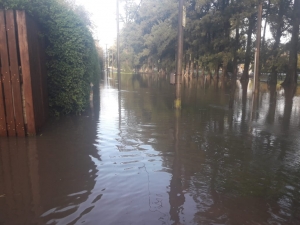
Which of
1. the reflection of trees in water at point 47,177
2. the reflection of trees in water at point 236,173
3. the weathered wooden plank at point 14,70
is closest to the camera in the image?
the reflection of trees in water at point 47,177

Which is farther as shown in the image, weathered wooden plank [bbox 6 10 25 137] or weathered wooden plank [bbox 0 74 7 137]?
weathered wooden plank [bbox 0 74 7 137]

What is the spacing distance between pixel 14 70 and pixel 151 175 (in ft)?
13.9

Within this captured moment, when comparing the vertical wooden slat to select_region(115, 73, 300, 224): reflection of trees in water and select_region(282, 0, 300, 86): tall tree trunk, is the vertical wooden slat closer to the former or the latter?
select_region(115, 73, 300, 224): reflection of trees in water

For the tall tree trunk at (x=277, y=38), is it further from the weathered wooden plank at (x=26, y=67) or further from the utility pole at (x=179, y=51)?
the weathered wooden plank at (x=26, y=67)

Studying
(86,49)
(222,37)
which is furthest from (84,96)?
(222,37)

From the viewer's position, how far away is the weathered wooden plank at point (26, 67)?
6.57 m

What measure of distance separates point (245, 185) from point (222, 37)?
37595mm

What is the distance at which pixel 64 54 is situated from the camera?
910 centimetres

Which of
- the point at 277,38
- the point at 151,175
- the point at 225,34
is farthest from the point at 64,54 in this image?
the point at 225,34

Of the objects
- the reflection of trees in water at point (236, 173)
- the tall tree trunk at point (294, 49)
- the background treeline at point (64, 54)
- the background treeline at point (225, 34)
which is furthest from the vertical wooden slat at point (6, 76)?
the tall tree trunk at point (294, 49)

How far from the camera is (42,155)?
5.91 meters

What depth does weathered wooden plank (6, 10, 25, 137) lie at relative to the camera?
21.5ft

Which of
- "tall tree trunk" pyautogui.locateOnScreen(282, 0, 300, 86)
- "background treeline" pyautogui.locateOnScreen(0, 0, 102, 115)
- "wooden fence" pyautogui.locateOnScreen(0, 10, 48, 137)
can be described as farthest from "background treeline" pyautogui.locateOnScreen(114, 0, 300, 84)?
"wooden fence" pyautogui.locateOnScreen(0, 10, 48, 137)

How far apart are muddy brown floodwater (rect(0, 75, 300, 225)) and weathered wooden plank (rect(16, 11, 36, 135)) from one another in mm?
569
